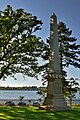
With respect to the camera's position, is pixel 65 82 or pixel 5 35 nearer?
pixel 5 35

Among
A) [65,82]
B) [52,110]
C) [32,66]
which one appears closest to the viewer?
[52,110]

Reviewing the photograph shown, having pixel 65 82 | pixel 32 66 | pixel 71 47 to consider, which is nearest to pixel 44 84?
pixel 65 82

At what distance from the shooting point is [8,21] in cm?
2255

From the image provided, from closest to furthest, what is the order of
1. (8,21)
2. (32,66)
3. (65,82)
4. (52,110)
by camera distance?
(52,110)
(8,21)
(32,66)
(65,82)

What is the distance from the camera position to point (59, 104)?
784 inches

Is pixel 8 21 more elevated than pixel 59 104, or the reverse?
pixel 8 21

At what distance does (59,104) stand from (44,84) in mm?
14481

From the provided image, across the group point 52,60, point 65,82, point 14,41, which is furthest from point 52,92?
point 65,82

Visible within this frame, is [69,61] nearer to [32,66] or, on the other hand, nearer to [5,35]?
[32,66]

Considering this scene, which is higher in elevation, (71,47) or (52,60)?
(71,47)

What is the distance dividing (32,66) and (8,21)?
490 centimetres

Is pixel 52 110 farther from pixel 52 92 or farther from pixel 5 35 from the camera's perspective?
pixel 5 35

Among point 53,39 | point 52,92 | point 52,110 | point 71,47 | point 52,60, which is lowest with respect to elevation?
point 52,110

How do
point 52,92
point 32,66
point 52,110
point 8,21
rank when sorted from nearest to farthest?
point 52,110 < point 52,92 < point 8,21 < point 32,66
